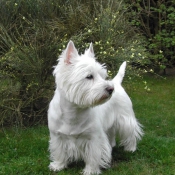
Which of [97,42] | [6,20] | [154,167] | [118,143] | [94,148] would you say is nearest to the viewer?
[94,148]

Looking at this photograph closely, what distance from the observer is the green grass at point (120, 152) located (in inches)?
165

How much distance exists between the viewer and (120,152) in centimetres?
472

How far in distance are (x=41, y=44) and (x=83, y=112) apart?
193cm

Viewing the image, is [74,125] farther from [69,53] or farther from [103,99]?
[69,53]

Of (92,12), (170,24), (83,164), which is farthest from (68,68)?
(170,24)

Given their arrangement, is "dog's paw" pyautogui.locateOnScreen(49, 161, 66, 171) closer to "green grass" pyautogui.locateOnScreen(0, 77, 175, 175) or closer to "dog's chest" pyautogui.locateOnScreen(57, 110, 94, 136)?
"green grass" pyautogui.locateOnScreen(0, 77, 175, 175)

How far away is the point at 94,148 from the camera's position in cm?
396

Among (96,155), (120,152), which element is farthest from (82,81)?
(120,152)

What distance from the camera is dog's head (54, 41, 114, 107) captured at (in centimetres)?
357

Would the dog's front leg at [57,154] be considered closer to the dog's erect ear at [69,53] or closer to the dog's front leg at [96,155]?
the dog's front leg at [96,155]

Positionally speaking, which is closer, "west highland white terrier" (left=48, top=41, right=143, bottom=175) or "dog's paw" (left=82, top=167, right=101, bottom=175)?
"west highland white terrier" (left=48, top=41, right=143, bottom=175)

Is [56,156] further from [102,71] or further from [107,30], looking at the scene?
[107,30]

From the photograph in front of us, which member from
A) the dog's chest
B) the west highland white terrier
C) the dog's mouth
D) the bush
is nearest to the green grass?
the west highland white terrier

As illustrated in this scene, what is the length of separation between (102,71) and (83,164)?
3.81 ft
